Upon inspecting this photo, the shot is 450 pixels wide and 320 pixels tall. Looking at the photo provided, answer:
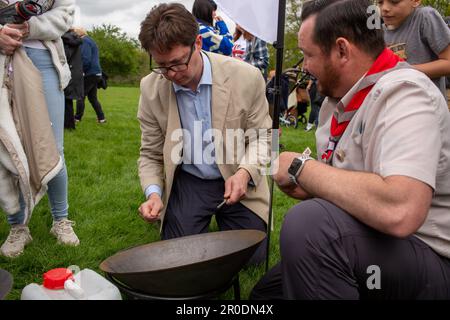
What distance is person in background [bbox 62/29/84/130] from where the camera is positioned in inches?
264

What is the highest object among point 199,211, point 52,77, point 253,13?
point 253,13

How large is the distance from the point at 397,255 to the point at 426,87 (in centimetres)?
53

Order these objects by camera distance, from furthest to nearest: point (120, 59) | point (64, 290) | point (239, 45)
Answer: point (120, 59), point (239, 45), point (64, 290)

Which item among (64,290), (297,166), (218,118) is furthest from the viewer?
(218,118)

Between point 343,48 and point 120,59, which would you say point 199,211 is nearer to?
point 343,48

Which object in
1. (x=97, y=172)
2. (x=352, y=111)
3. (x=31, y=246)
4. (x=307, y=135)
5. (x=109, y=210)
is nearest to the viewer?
(x=352, y=111)

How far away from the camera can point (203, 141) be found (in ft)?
8.74

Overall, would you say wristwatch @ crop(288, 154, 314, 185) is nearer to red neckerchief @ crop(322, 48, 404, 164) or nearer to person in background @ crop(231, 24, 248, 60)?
red neckerchief @ crop(322, 48, 404, 164)

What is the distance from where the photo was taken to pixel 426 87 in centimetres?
144

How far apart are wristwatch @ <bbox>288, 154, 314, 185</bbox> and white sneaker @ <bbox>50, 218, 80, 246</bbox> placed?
5.76 ft

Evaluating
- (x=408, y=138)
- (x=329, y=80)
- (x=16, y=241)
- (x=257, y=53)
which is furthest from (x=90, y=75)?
(x=408, y=138)

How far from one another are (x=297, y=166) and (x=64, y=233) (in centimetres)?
183
